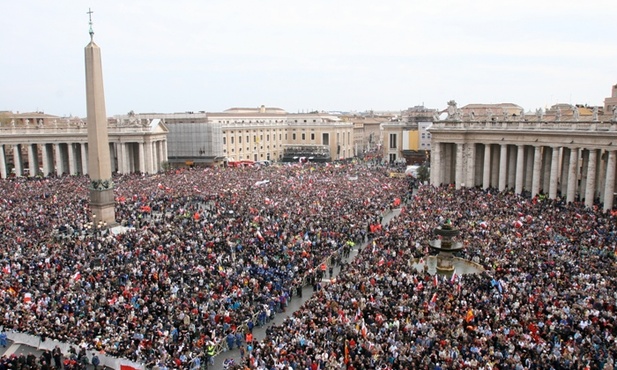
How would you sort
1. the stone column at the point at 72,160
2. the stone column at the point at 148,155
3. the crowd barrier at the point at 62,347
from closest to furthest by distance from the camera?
the crowd barrier at the point at 62,347 → the stone column at the point at 72,160 → the stone column at the point at 148,155

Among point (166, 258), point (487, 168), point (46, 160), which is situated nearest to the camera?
point (166, 258)

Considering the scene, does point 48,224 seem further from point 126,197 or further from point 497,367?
point 497,367

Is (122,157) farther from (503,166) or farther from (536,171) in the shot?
(536,171)

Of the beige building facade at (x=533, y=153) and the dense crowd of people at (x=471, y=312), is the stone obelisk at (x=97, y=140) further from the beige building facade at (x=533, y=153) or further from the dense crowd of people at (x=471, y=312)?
the beige building facade at (x=533, y=153)

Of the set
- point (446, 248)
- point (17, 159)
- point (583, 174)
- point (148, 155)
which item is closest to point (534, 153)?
point (583, 174)

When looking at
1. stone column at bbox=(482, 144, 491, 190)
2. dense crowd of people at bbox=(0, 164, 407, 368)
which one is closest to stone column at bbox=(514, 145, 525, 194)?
stone column at bbox=(482, 144, 491, 190)

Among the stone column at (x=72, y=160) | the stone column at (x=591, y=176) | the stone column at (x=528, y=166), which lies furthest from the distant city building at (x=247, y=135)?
the stone column at (x=591, y=176)

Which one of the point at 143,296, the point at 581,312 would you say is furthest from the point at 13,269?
the point at 581,312
